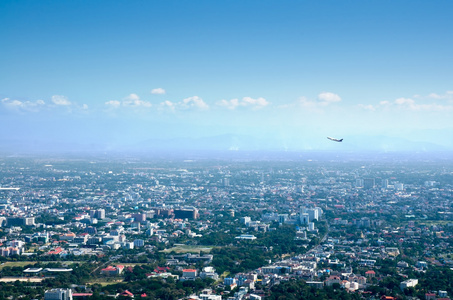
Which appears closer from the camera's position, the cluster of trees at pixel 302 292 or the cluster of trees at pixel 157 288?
the cluster of trees at pixel 157 288

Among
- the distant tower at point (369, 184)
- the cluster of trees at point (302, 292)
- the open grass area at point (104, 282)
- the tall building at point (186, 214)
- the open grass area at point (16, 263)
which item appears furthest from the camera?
the distant tower at point (369, 184)

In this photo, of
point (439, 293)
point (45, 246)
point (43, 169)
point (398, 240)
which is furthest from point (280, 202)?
point (43, 169)

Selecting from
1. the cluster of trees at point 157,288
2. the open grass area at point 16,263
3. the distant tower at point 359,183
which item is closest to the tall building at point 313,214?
the cluster of trees at point 157,288

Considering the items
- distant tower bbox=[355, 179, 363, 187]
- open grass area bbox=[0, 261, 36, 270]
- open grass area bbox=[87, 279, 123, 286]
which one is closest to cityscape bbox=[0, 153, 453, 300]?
open grass area bbox=[0, 261, 36, 270]

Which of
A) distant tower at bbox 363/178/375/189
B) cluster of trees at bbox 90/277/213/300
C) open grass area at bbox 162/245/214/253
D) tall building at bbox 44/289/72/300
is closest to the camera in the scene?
tall building at bbox 44/289/72/300

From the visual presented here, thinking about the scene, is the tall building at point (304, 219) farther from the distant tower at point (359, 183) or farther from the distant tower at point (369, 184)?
the distant tower at point (359, 183)

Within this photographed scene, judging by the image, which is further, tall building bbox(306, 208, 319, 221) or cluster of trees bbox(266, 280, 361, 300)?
tall building bbox(306, 208, 319, 221)

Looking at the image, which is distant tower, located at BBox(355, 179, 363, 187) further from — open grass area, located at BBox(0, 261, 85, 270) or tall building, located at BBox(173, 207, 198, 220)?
open grass area, located at BBox(0, 261, 85, 270)

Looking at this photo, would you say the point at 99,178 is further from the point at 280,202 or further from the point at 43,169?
Answer: the point at 280,202

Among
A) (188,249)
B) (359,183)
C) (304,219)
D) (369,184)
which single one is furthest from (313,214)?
(359,183)

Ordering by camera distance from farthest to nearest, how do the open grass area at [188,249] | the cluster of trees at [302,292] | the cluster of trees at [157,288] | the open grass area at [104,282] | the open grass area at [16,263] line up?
the open grass area at [188,249] < the open grass area at [16,263] < the open grass area at [104,282] < the cluster of trees at [302,292] < the cluster of trees at [157,288]

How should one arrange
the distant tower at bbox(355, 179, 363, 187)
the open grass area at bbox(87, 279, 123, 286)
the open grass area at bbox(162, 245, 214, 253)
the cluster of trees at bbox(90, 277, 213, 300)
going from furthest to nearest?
the distant tower at bbox(355, 179, 363, 187), the open grass area at bbox(162, 245, 214, 253), the open grass area at bbox(87, 279, 123, 286), the cluster of trees at bbox(90, 277, 213, 300)

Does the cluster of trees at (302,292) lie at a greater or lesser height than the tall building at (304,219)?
lesser
